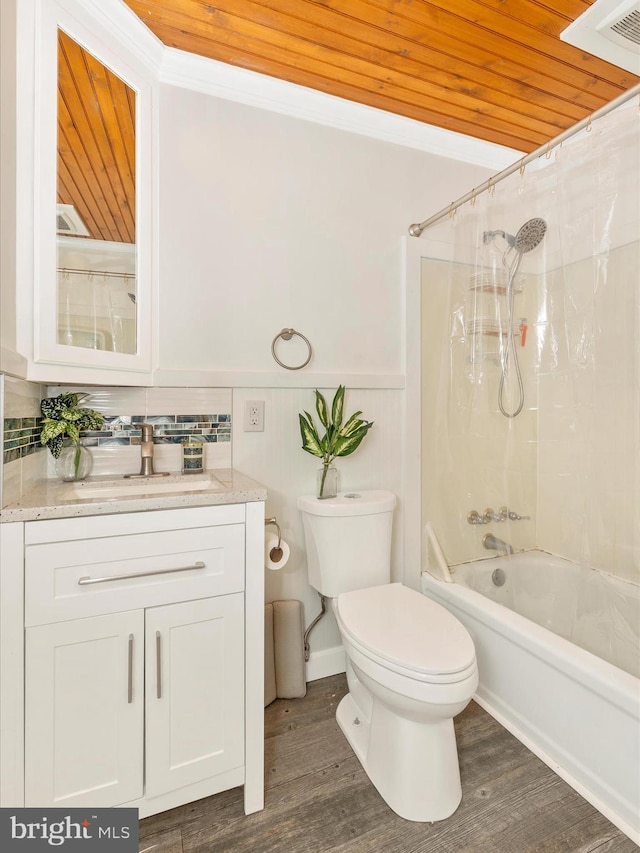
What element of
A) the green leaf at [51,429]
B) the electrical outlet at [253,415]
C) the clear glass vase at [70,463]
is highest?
the electrical outlet at [253,415]

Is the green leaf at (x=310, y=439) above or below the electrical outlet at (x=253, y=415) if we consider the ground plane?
below

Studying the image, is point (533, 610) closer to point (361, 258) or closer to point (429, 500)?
point (429, 500)

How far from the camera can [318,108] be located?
1.75m

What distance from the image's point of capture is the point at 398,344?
6.44ft

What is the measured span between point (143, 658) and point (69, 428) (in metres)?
0.73

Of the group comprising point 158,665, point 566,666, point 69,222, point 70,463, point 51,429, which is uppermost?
point 69,222

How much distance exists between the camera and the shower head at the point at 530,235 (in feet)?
4.96

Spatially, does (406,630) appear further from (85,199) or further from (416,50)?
(416,50)

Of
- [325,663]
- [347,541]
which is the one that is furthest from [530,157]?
[325,663]

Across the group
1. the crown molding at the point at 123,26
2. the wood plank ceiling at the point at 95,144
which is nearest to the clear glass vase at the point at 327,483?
the wood plank ceiling at the point at 95,144

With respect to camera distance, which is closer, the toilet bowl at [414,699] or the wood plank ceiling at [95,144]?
the toilet bowl at [414,699]

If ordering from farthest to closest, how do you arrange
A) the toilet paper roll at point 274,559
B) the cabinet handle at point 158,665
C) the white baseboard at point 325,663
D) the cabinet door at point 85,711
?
the white baseboard at point 325,663, the toilet paper roll at point 274,559, the cabinet handle at point 158,665, the cabinet door at point 85,711

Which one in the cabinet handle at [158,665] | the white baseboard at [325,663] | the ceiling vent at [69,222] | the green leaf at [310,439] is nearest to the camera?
the cabinet handle at [158,665]

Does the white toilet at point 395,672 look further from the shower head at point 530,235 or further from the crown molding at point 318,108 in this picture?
the crown molding at point 318,108
